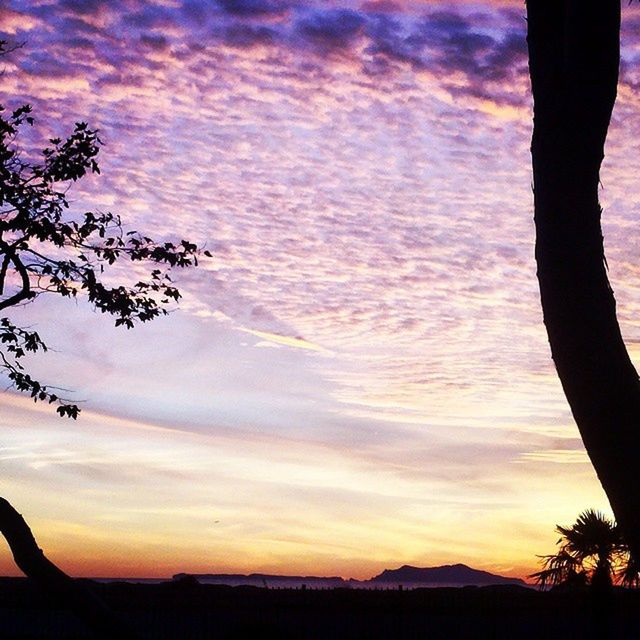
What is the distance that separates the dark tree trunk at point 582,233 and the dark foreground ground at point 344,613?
72.5 feet

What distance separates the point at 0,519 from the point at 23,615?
16292 mm

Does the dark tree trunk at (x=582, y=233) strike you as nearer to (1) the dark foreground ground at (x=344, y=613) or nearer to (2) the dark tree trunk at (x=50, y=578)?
(2) the dark tree trunk at (x=50, y=578)

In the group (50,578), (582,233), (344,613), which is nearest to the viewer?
(582,233)

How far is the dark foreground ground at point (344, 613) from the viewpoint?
24391mm

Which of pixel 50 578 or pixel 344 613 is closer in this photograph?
pixel 50 578

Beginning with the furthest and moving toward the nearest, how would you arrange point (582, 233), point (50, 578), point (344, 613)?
point (344, 613) → point (50, 578) → point (582, 233)

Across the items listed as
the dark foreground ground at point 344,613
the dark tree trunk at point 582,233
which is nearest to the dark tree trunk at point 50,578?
the dark tree trunk at point 582,233

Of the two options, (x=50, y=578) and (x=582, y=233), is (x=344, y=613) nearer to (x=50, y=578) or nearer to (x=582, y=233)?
(x=50, y=578)

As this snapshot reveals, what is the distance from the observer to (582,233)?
3.62 meters

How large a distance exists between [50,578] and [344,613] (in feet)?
49.6

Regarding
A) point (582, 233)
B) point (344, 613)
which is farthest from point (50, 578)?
point (344, 613)

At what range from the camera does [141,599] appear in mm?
25062

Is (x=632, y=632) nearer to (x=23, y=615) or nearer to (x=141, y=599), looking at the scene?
A: (x=141, y=599)

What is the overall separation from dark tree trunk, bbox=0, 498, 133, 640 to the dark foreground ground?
13524 mm
